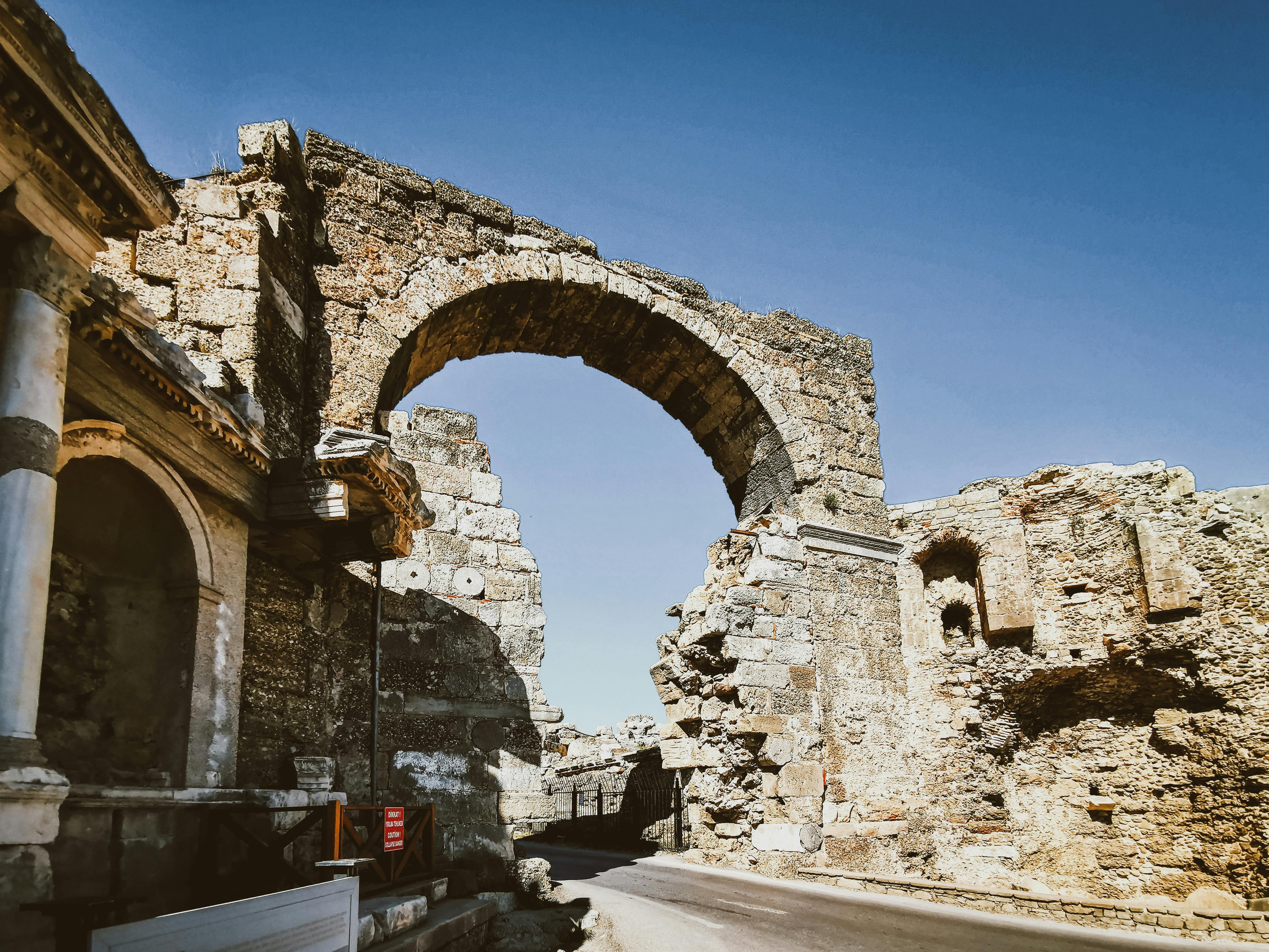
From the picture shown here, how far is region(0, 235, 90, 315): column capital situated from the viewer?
11.5 feet

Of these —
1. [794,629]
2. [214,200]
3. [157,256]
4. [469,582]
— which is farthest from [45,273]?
[794,629]

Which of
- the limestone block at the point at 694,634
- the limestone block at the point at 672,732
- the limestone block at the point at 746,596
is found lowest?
the limestone block at the point at 672,732

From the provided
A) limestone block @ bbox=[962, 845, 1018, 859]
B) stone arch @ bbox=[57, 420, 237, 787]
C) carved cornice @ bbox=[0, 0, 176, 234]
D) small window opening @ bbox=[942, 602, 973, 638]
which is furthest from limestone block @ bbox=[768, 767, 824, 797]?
carved cornice @ bbox=[0, 0, 176, 234]

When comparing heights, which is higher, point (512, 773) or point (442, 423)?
point (442, 423)

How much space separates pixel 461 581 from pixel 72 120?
5.01 meters

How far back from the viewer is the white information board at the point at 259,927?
7.68 feet

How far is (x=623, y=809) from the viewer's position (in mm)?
14898

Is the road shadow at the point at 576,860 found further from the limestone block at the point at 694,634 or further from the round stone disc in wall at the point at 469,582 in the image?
the limestone block at the point at 694,634

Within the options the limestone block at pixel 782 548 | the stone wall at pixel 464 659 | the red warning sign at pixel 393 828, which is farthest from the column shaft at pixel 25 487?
the limestone block at pixel 782 548

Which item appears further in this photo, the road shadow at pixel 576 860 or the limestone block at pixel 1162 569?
the road shadow at pixel 576 860

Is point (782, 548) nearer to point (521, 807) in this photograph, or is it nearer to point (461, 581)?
point (461, 581)

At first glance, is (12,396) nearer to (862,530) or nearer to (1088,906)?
(1088,906)

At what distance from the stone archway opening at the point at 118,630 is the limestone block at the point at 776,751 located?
5746mm

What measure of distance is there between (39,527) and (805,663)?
24.6 feet
